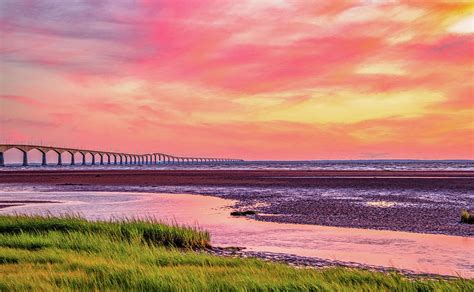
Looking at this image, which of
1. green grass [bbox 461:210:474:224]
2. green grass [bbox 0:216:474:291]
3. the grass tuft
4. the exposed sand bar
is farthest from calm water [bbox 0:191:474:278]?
the exposed sand bar

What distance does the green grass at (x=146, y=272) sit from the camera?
11.1 m

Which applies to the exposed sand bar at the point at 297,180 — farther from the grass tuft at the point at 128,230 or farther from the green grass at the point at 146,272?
the green grass at the point at 146,272

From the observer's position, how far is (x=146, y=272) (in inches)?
480

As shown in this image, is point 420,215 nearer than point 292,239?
No

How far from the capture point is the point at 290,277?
1223 centimetres

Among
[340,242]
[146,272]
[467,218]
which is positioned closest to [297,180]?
[467,218]

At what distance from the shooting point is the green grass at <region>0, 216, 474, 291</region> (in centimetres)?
1108

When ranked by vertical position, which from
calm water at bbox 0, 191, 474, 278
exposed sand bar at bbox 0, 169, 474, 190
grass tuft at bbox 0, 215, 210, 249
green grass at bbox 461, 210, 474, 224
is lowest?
exposed sand bar at bbox 0, 169, 474, 190

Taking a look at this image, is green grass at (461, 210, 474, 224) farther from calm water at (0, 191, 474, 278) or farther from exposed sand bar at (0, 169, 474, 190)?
exposed sand bar at (0, 169, 474, 190)

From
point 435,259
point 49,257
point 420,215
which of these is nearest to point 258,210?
point 420,215

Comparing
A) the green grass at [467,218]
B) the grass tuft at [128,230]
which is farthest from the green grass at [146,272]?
the green grass at [467,218]

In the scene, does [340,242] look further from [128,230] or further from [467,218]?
[467,218]

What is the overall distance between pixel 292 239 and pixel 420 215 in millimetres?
11383

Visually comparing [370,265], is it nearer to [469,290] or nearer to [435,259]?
[435,259]
